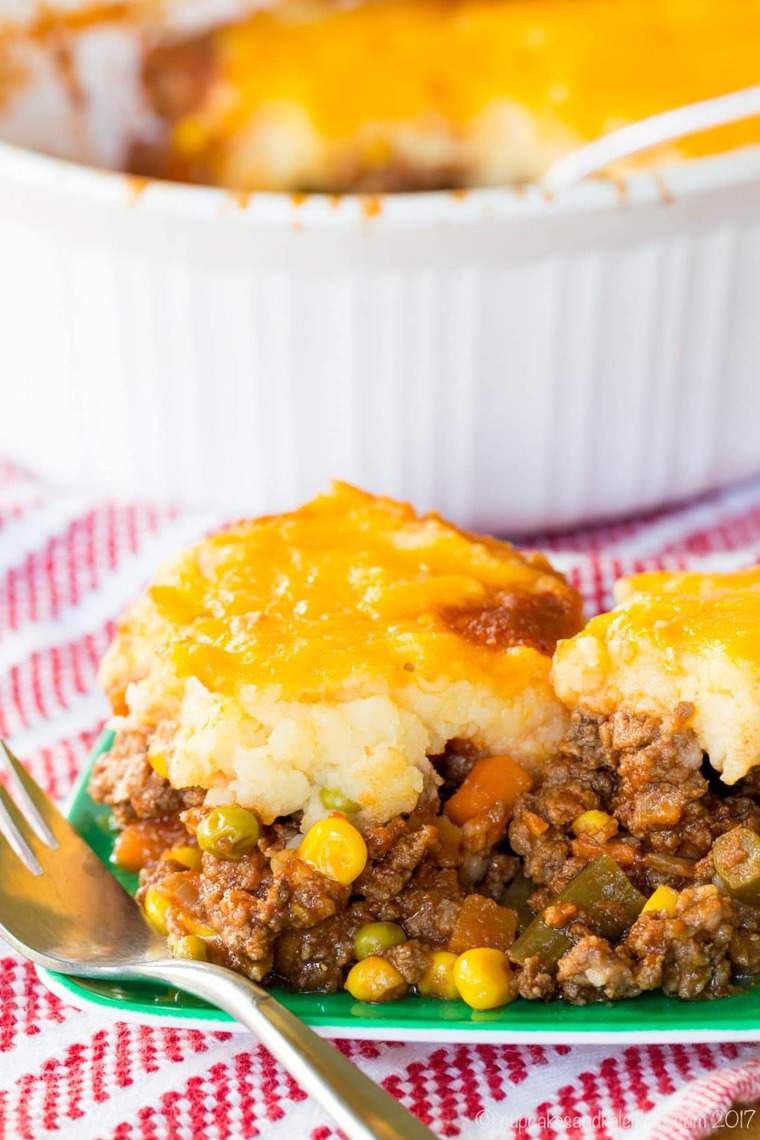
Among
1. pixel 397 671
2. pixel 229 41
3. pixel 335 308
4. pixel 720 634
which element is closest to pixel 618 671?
pixel 720 634

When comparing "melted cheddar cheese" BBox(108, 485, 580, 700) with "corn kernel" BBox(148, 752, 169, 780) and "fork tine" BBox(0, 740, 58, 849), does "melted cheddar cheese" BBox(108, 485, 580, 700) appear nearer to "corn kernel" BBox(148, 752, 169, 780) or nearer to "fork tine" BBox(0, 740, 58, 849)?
"corn kernel" BBox(148, 752, 169, 780)

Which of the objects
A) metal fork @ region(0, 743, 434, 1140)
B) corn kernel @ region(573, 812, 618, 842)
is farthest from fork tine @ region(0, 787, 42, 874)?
corn kernel @ region(573, 812, 618, 842)

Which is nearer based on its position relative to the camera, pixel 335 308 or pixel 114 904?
pixel 114 904

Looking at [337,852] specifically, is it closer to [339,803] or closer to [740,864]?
[339,803]

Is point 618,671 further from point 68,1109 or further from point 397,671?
point 68,1109

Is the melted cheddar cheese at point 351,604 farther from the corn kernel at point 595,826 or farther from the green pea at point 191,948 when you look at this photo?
the green pea at point 191,948

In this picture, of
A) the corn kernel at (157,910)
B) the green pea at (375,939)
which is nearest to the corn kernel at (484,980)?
the green pea at (375,939)
